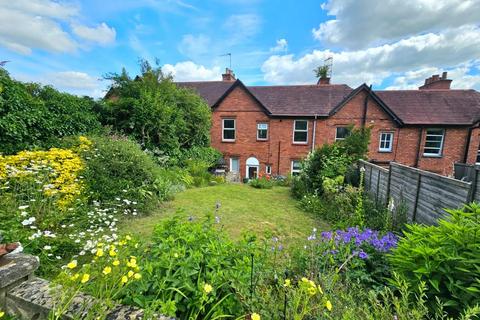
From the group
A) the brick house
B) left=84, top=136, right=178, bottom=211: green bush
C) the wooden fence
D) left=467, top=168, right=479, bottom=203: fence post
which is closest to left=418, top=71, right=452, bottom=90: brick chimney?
the brick house

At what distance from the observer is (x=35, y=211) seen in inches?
140

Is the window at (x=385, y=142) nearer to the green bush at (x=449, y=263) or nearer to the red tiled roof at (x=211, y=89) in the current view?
the red tiled roof at (x=211, y=89)

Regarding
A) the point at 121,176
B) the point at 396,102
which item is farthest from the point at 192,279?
the point at 396,102

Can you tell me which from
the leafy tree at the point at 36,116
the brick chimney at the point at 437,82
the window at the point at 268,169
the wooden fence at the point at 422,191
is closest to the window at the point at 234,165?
the window at the point at 268,169

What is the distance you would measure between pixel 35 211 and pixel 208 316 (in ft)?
12.1

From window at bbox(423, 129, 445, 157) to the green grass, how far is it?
1238cm

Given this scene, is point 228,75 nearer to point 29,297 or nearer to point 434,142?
point 434,142

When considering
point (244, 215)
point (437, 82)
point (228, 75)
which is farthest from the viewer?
point (228, 75)

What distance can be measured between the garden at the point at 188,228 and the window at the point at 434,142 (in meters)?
9.75

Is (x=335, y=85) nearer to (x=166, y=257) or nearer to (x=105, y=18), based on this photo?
(x=105, y=18)

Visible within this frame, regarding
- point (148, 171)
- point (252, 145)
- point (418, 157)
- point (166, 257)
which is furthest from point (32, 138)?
point (418, 157)

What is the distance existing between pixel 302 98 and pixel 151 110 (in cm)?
1092

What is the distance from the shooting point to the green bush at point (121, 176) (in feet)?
16.8

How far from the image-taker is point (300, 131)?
14.8 metres
